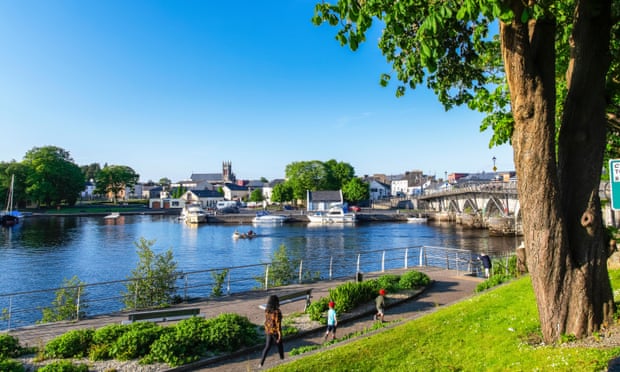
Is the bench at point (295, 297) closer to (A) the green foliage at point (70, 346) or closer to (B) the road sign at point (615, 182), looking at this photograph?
(A) the green foliage at point (70, 346)

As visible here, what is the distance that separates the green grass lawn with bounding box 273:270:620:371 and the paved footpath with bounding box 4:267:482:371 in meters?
0.98

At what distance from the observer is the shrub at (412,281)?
1538cm

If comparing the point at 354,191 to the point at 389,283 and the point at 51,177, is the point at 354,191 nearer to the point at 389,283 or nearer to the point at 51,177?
the point at 51,177

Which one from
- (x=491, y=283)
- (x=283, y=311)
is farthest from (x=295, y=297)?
(x=491, y=283)

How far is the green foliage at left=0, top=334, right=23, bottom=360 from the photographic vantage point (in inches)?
343

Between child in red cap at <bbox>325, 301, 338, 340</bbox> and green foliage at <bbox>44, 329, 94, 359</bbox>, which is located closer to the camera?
green foliage at <bbox>44, 329, 94, 359</bbox>

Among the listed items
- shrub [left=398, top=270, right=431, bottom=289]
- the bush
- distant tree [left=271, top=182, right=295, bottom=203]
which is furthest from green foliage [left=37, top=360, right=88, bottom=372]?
distant tree [left=271, top=182, right=295, bottom=203]

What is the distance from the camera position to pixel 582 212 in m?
6.68

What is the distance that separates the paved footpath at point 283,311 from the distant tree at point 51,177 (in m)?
103

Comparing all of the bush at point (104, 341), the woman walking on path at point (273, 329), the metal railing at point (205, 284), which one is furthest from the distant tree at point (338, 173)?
the woman walking on path at point (273, 329)

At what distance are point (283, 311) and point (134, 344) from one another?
5273 millimetres

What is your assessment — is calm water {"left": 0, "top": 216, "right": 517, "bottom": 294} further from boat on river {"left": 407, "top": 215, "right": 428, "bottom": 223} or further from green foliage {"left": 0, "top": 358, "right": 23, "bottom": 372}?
green foliage {"left": 0, "top": 358, "right": 23, "bottom": 372}

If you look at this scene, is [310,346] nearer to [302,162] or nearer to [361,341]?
[361,341]

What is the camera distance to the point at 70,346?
8.98 metres
